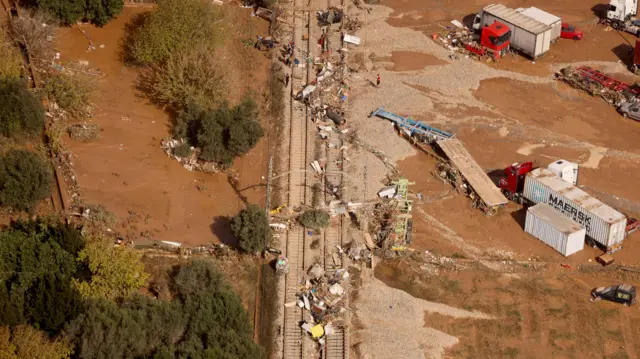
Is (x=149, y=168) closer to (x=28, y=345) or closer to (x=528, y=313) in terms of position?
(x=28, y=345)

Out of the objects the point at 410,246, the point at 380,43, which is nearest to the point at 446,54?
the point at 380,43

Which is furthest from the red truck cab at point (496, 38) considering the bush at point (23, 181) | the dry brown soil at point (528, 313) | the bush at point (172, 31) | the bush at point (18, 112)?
the bush at point (23, 181)

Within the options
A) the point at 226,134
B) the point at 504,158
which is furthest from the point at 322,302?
the point at 504,158

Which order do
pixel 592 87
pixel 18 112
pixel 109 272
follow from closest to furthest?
pixel 109 272 → pixel 18 112 → pixel 592 87

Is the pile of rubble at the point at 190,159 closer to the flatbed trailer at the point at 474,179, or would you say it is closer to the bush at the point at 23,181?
the bush at the point at 23,181

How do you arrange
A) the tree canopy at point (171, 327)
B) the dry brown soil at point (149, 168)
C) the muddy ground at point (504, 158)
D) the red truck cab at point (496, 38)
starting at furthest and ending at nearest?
the red truck cab at point (496, 38), the dry brown soil at point (149, 168), the muddy ground at point (504, 158), the tree canopy at point (171, 327)

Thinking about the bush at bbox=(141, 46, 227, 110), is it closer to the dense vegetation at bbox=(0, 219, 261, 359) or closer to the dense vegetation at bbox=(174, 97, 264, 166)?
the dense vegetation at bbox=(174, 97, 264, 166)
